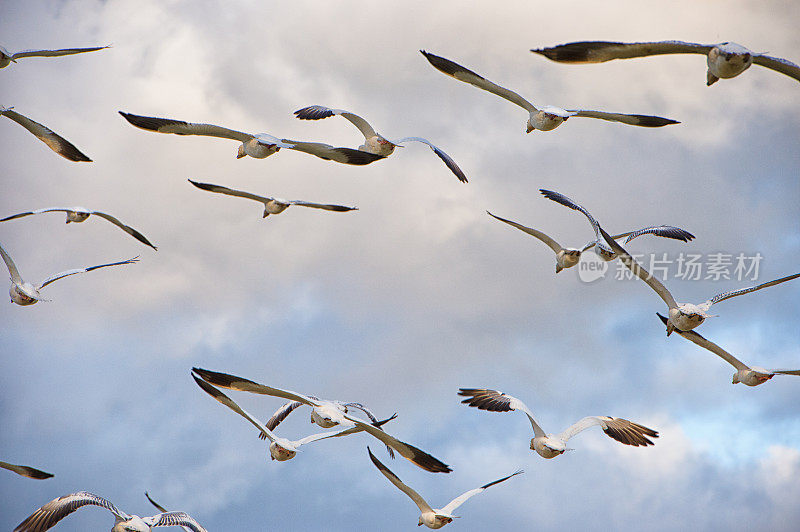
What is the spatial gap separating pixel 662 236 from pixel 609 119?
25.6 ft

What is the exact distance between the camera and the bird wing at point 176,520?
80.8 feet

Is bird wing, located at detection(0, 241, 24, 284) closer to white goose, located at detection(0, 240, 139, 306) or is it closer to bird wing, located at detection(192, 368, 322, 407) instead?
white goose, located at detection(0, 240, 139, 306)

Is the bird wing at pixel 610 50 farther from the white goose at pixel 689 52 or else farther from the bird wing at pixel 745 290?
the bird wing at pixel 745 290

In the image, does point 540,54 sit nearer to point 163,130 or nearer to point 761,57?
point 761,57

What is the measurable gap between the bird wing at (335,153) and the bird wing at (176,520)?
981cm

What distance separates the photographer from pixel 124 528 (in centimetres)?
2381

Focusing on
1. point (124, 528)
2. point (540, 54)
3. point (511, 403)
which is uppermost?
point (540, 54)

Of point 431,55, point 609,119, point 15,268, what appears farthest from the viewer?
point 15,268

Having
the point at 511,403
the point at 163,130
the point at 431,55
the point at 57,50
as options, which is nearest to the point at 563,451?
the point at 511,403

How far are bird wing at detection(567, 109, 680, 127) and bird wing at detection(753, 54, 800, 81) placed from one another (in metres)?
5.43

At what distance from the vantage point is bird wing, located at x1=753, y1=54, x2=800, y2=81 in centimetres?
1703

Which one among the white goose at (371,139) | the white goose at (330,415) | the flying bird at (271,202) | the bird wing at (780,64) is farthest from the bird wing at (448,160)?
the bird wing at (780,64)

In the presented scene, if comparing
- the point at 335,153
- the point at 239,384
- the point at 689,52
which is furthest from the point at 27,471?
the point at 689,52

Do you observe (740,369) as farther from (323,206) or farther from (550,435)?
(323,206)
